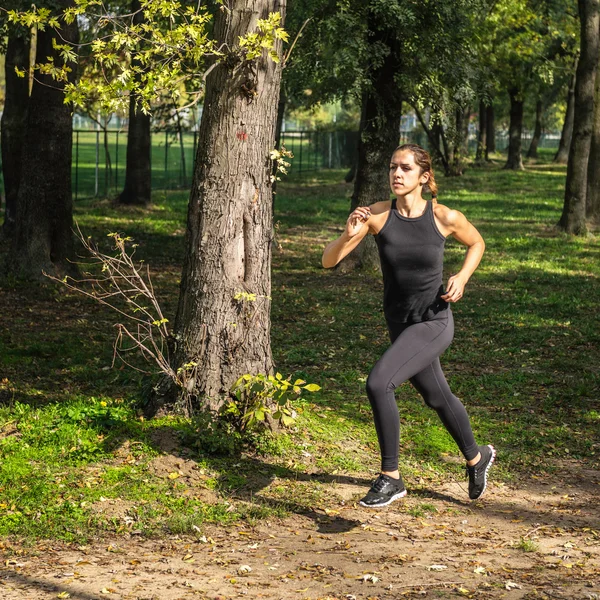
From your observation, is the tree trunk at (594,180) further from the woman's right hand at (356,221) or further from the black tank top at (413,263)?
the woman's right hand at (356,221)

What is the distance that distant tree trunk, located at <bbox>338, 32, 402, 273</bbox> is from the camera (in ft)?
45.3

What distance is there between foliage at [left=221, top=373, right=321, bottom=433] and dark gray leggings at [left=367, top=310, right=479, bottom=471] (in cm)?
89

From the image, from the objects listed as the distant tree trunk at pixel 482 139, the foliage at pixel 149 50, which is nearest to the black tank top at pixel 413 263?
the foliage at pixel 149 50

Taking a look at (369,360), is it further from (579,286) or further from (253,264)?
(579,286)

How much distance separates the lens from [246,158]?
20.6 ft

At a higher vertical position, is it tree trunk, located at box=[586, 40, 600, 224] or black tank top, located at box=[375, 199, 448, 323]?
tree trunk, located at box=[586, 40, 600, 224]

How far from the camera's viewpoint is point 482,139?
4712cm

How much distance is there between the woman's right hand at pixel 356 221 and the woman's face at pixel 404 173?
27 centimetres

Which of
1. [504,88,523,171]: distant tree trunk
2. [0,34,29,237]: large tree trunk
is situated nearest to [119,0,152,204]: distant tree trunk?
[0,34,29,237]: large tree trunk

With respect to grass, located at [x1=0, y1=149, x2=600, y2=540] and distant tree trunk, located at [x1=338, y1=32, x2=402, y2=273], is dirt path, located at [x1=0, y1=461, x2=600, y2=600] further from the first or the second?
distant tree trunk, located at [x1=338, y1=32, x2=402, y2=273]

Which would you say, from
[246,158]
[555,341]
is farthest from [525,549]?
[555,341]

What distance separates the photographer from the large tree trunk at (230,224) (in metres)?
6.28

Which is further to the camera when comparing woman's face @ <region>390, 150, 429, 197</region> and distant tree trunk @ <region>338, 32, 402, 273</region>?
distant tree trunk @ <region>338, 32, 402, 273</region>

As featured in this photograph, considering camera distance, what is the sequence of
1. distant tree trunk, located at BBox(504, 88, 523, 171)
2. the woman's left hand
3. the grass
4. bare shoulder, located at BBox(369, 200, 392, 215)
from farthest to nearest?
distant tree trunk, located at BBox(504, 88, 523, 171)
the grass
bare shoulder, located at BBox(369, 200, 392, 215)
the woman's left hand
